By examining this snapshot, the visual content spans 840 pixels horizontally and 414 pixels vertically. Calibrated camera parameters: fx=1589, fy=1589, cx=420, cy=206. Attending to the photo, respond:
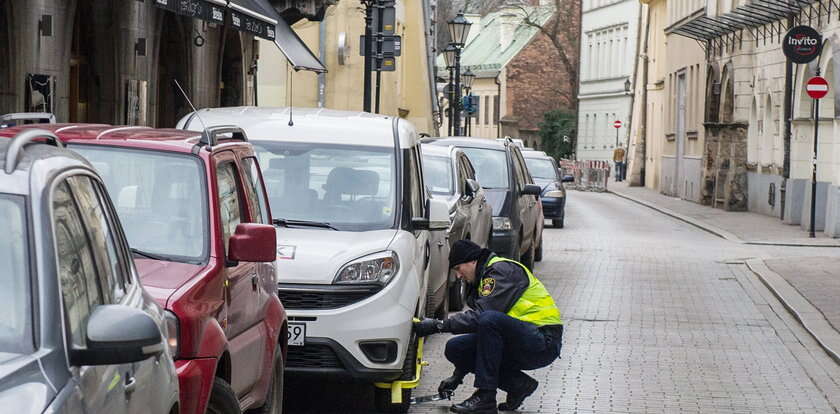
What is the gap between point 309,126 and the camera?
1102 cm

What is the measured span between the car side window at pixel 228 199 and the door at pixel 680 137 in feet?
159

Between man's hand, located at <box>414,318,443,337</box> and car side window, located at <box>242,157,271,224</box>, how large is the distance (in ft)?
5.71

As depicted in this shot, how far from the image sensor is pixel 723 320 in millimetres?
16094

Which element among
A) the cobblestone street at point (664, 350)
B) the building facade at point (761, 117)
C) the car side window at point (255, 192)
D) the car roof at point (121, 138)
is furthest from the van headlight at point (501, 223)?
the building facade at point (761, 117)

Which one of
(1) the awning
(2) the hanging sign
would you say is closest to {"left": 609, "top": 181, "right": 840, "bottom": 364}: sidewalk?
(2) the hanging sign

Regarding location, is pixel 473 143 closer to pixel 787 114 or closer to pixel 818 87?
pixel 818 87

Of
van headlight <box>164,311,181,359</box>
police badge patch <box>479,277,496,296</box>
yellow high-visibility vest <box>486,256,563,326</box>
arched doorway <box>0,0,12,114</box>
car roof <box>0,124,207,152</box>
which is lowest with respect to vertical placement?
yellow high-visibility vest <box>486,256,563,326</box>

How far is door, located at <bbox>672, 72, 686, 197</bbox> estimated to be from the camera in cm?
5653

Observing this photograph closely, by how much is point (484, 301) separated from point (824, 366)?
4264 mm

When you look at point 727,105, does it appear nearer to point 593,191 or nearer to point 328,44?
point 328,44

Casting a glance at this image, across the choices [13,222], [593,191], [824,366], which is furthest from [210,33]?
[593,191]

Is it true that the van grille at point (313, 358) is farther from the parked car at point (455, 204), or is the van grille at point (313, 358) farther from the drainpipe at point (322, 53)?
the drainpipe at point (322, 53)

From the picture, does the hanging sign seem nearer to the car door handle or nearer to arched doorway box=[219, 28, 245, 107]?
arched doorway box=[219, 28, 245, 107]

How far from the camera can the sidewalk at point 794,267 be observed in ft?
51.4
